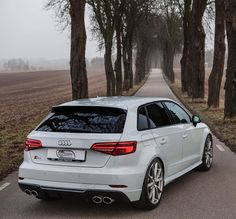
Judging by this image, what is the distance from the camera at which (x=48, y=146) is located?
251 inches

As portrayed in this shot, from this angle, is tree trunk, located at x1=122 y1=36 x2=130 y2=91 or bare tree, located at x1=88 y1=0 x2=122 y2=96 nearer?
bare tree, located at x1=88 y1=0 x2=122 y2=96

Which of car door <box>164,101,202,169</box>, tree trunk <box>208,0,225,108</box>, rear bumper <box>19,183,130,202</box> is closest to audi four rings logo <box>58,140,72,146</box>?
rear bumper <box>19,183,130,202</box>

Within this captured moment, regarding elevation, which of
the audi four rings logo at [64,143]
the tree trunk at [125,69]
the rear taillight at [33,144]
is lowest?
the tree trunk at [125,69]

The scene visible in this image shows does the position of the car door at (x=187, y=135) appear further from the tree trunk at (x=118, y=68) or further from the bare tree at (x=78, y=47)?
the tree trunk at (x=118, y=68)

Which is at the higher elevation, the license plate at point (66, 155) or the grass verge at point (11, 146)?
the license plate at point (66, 155)

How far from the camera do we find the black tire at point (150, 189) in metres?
6.34

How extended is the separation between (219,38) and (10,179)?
14.9 meters

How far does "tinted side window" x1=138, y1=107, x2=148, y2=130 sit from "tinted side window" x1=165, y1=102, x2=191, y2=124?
3.30ft

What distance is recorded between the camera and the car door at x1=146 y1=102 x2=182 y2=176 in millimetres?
6961

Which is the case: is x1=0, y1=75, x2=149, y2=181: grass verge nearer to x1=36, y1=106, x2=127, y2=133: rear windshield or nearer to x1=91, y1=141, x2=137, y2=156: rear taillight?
x1=36, y1=106, x2=127, y2=133: rear windshield

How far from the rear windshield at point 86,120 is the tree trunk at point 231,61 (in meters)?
10.3

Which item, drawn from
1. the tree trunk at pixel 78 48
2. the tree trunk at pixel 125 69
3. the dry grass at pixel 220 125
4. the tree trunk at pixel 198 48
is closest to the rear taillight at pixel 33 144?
the dry grass at pixel 220 125

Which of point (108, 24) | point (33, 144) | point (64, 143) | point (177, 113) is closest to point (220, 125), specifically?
point (177, 113)

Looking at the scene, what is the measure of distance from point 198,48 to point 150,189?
2098 cm
